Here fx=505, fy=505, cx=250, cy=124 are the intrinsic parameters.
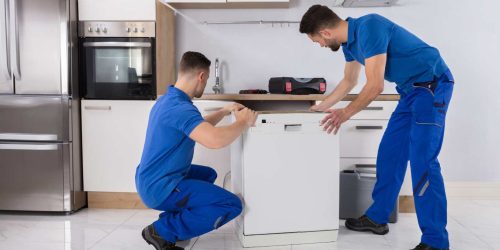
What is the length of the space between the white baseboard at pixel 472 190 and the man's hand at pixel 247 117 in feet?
7.08

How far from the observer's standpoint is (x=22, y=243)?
2654 millimetres

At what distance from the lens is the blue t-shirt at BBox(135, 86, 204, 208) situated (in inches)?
88.1

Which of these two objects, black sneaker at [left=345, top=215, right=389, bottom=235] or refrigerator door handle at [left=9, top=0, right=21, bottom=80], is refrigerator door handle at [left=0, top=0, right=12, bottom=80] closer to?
refrigerator door handle at [left=9, top=0, right=21, bottom=80]

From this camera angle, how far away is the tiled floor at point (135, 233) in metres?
2.60

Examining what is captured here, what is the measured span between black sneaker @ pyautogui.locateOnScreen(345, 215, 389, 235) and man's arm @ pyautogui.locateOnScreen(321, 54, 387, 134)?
67 centimetres

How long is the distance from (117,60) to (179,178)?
1.34 m

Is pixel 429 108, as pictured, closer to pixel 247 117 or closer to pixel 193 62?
pixel 247 117

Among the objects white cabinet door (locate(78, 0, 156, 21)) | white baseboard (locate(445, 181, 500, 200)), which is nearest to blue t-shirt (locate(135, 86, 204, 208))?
white cabinet door (locate(78, 0, 156, 21))

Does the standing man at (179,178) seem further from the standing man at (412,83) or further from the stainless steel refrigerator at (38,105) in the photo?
the stainless steel refrigerator at (38,105)

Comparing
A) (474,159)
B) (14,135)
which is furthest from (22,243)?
(474,159)

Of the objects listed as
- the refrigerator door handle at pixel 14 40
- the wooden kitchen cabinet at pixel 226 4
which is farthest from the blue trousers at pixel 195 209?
the wooden kitchen cabinet at pixel 226 4

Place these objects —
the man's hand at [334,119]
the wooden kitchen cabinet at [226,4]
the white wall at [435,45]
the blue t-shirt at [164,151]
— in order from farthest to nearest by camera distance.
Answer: the white wall at [435,45], the wooden kitchen cabinet at [226,4], the man's hand at [334,119], the blue t-shirt at [164,151]

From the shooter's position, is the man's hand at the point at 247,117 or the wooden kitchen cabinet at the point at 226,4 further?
the wooden kitchen cabinet at the point at 226,4

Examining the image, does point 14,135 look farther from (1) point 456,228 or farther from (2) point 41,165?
(1) point 456,228
